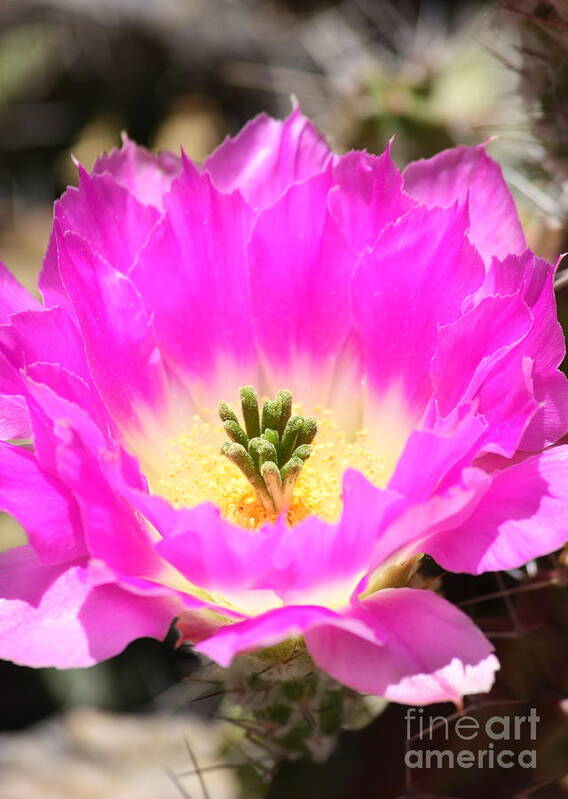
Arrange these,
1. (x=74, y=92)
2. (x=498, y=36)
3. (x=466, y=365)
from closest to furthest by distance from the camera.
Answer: (x=466, y=365), (x=498, y=36), (x=74, y=92)

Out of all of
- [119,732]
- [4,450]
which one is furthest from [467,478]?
[119,732]

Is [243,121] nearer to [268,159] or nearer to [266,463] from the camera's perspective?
[268,159]

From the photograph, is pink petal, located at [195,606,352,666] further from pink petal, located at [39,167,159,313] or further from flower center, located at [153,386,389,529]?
pink petal, located at [39,167,159,313]

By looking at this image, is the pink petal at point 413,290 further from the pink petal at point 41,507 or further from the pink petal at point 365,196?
the pink petal at point 41,507

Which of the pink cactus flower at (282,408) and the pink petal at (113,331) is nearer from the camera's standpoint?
the pink cactus flower at (282,408)

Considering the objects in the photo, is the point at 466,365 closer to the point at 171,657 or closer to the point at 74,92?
the point at 171,657

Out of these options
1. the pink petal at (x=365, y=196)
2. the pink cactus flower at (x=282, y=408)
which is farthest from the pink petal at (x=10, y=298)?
the pink petal at (x=365, y=196)
